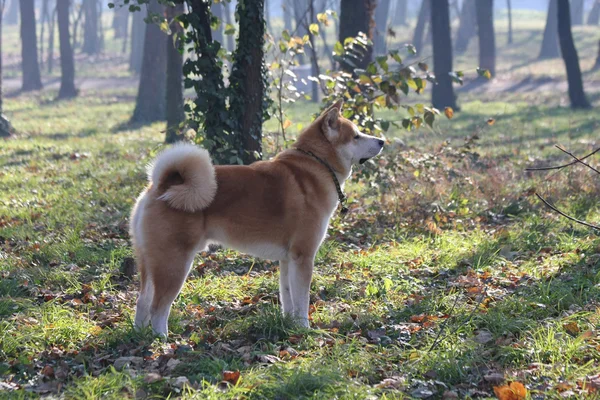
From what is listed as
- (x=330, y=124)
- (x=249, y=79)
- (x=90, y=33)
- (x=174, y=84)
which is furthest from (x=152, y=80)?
(x=90, y=33)

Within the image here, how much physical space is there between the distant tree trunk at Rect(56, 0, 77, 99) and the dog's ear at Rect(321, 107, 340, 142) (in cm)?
2455

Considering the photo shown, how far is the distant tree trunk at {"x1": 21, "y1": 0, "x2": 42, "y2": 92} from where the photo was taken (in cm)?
3077

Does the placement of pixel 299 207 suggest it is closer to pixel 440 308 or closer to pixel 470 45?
pixel 440 308

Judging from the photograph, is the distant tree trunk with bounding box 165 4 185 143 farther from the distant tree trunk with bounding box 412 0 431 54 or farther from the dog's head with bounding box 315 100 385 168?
the distant tree trunk with bounding box 412 0 431 54

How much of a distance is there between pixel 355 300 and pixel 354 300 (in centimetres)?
1

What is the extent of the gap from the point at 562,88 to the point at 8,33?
58016mm

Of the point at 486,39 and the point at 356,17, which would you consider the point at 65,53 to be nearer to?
the point at 486,39

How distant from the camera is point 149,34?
1884cm

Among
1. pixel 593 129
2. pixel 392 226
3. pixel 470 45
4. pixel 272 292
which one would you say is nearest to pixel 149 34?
pixel 593 129

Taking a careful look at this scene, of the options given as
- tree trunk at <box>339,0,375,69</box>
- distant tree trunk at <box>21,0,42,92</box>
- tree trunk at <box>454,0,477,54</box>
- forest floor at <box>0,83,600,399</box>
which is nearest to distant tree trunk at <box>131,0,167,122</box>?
tree trunk at <box>339,0,375,69</box>

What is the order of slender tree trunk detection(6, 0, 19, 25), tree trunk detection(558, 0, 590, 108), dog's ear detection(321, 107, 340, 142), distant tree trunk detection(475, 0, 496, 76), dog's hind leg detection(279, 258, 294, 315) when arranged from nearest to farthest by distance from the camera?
dog's hind leg detection(279, 258, 294, 315)
dog's ear detection(321, 107, 340, 142)
tree trunk detection(558, 0, 590, 108)
distant tree trunk detection(475, 0, 496, 76)
slender tree trunk detection(6, 0, 19, 25)

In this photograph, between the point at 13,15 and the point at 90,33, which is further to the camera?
the point at 13,15

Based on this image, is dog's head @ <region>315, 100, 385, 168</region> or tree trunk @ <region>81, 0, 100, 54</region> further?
tree trunk @ <region>81, 0, 100, 54</region>

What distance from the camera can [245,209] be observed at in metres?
5.04
